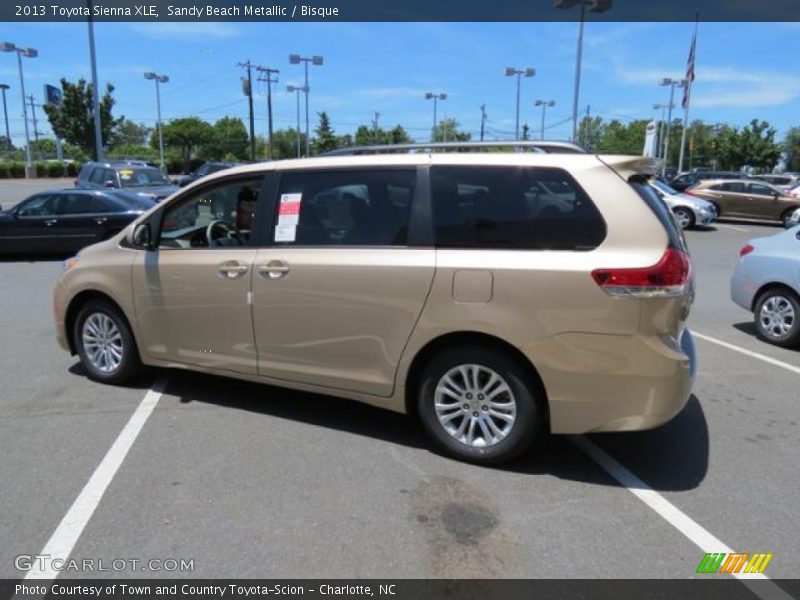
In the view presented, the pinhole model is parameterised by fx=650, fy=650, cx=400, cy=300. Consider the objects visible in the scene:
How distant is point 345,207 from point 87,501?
2.28m

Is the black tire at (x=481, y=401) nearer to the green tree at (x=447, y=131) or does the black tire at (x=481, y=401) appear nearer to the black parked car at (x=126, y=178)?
the black parked car at (x=126, y=178)

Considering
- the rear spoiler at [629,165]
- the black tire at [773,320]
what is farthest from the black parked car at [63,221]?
the rear spoiler at [629,165]

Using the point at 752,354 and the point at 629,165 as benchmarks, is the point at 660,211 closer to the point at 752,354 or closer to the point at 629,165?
the point at 629,165

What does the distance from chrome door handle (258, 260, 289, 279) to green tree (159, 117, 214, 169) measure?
85.8 metres

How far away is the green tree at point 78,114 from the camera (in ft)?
167

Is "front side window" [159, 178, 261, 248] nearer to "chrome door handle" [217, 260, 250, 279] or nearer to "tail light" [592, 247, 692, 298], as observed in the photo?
"chrome door handle" [217, 260, 250, 279]

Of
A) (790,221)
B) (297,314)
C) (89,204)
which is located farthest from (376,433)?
(790,221)

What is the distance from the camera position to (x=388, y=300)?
3.98 meters

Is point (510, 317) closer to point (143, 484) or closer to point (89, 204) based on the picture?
point (143, 484)

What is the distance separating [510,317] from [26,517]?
2769 millimetres

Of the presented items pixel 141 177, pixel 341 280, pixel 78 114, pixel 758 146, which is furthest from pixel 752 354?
pixel 758 146

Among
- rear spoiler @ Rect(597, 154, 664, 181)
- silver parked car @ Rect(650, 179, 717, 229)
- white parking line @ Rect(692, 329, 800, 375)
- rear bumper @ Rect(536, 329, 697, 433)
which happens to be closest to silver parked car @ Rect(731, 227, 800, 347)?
white parking line @ Rect(692, 329, 800, 375)

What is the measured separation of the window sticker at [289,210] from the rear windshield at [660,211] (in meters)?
2.14

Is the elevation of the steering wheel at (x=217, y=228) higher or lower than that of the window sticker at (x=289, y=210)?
lower
